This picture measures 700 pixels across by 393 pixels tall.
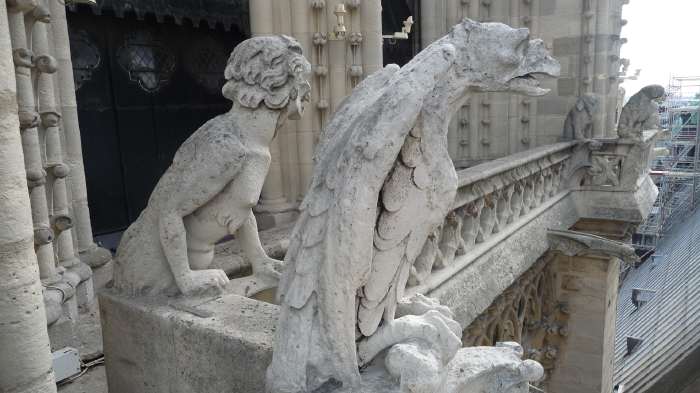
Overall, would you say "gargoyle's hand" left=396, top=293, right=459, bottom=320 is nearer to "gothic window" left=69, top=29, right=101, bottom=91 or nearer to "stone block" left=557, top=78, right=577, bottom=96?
"gothic window" left=69, top=29, right=101, bottom=91

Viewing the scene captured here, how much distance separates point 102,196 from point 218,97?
4.98 ft

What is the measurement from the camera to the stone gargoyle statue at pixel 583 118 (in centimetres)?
615

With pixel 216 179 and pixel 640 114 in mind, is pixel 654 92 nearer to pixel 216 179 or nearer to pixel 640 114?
pixel 640 114

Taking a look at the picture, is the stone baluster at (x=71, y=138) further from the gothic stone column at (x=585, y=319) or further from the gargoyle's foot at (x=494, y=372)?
the gothic stone column at (x=585, y=319)

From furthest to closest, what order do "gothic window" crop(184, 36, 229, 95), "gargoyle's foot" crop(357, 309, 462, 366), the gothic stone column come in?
"gothic window" crop(184, 36, 229, 95) → the gothic stone column → "gargoyle's foot" crop(357, 309, 462, 366)

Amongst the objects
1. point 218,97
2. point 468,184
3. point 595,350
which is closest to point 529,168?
point 468,184

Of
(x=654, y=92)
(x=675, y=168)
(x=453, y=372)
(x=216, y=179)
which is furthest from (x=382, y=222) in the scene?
(x=675, y=168)

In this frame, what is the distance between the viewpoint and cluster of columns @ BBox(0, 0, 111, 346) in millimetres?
2105

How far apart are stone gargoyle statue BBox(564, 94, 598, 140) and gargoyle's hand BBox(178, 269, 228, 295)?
17.2ft

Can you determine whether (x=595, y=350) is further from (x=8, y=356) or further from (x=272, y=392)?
(x=8, y=356)

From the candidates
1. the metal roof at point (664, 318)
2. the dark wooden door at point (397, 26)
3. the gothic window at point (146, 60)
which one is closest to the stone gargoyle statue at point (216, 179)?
the gothic window at point (146, 60)

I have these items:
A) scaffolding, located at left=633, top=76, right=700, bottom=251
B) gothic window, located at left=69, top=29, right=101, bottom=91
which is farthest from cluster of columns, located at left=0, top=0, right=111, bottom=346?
scaffolding, located at left=633, top=76, right=700, bottom=251

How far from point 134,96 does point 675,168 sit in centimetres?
1639

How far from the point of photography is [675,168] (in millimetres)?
16891
